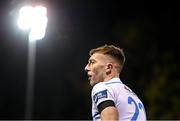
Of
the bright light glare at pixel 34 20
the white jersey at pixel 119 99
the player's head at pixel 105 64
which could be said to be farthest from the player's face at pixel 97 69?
the bright light glare at pixel 34 20

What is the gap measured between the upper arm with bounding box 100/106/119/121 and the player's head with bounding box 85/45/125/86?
393 millimetres

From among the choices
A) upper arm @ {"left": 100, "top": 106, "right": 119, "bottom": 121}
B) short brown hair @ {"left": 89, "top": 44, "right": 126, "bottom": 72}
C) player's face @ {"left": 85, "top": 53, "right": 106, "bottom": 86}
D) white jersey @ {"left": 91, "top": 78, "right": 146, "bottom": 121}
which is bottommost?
upper arm @ {"left": 100, "top": 106, "right": 119, "bottom": 121}

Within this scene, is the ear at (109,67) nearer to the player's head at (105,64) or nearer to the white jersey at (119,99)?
the player's head at (105,64)

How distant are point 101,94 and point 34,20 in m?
15.0

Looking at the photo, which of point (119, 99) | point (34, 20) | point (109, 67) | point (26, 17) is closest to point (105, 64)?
point (109, 67)

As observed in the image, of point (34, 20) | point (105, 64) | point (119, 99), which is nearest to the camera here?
point (119, 99)

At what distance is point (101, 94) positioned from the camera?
4180mm

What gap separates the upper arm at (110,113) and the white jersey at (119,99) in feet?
0.27

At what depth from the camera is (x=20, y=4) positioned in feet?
70.2

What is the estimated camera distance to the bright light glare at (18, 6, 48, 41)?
62.6ft

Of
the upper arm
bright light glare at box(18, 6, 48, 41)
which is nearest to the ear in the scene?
the upper arm

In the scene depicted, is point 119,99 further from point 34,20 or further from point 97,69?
point 34,20

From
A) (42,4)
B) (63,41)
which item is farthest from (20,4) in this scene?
(63,41)

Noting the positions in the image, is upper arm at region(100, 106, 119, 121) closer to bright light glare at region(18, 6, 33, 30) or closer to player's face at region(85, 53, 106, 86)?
player's face at region(85, 53, 106, 86)
